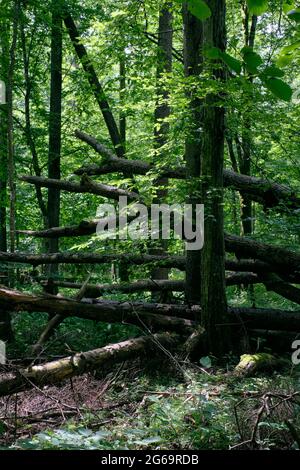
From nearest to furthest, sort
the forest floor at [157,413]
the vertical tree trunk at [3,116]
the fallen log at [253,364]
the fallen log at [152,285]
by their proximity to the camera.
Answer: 1. the forest floor at [157,413]
2. the fallen log at [253,364]
3. the fallen log at [152,285]
4. the vertical tree trunk at [3,116]

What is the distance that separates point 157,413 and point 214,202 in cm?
307

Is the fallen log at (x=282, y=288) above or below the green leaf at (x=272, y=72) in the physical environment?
below

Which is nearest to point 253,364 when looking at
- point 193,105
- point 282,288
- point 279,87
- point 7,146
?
point 282,288

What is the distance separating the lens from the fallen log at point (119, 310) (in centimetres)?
695

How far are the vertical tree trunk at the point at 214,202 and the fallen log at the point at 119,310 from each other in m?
0.57

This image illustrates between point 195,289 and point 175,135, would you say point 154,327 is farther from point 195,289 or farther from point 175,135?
point 175,135

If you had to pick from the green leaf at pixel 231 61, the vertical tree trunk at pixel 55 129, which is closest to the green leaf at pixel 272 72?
the green leaf at pixel 231 61

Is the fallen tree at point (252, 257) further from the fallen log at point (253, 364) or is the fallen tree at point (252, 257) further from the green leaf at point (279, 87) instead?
the green leaf at point (279, 87)

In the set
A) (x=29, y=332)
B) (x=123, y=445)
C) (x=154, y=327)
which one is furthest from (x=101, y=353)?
(x=29, y=332)

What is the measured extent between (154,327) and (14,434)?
3.42 meters

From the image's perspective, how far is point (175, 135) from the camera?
666cm

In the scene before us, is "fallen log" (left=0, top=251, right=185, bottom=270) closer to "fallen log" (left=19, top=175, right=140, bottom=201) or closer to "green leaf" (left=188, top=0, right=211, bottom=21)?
"fallen log" (left=19, top=175, right=140, bottom=201)

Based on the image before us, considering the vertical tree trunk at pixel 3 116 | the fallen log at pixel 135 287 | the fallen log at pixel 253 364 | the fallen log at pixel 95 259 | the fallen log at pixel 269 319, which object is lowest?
the fallen log at pixel 253 364

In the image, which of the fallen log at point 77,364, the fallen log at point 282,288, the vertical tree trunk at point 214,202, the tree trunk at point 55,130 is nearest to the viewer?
the fallen log at point 77,364
